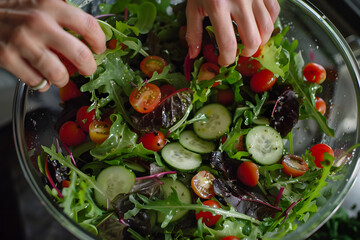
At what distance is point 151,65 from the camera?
1.03 m

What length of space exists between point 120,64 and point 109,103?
0.13 metres

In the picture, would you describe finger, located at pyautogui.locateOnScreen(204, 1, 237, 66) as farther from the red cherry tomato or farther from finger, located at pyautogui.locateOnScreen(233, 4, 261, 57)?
the red cherry tomato

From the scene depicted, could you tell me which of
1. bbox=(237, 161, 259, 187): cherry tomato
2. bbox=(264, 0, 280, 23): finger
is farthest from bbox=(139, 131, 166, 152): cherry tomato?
bbox=(264, 0, 280, 23): finger

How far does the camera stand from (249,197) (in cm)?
95

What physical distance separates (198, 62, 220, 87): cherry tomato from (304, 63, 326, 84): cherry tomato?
30 cm

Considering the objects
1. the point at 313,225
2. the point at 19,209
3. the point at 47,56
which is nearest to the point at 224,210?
the point at 313,225

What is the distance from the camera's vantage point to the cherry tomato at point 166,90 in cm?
100

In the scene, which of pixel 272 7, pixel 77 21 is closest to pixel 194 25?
pixel 272 7

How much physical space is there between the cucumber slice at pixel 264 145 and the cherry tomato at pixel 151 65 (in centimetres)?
32

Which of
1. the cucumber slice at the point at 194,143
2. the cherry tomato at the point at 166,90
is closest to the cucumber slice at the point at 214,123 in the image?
the cucumber slice at the point at 194,143

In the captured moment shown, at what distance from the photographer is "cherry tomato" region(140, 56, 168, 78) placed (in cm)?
103

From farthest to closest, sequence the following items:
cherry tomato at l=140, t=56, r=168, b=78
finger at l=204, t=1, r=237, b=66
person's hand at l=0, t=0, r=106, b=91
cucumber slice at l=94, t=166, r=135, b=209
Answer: cherry tomato at l=140, t=56, r=168, b=78 < cucumber slice at l=94, t=166, r=135, b=209 < finger at l=204, t=1, r=237, b=66 < person's hand at l=0, t=0, r=106, b=91

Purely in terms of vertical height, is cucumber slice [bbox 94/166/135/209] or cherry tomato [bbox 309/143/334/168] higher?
cherry tomato [bbox 309/143/334/168]

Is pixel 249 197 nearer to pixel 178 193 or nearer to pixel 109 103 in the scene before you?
pixel 178 193
